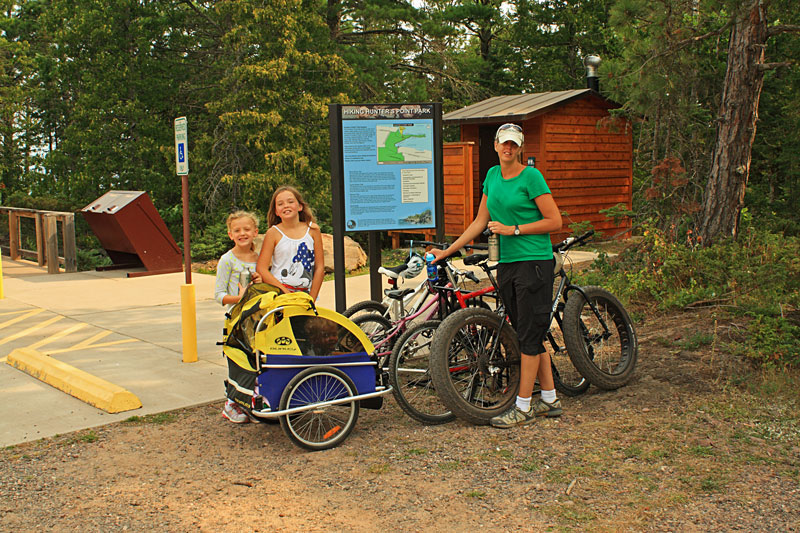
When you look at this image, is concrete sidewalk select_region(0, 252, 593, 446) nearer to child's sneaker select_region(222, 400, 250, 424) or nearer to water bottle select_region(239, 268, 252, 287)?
child's sneaker select_region(222, 400, 250, 424)

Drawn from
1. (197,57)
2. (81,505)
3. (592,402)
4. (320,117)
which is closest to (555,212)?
(592,402)

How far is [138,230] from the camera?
1288 cm

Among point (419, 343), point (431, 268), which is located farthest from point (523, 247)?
point (419, 343)

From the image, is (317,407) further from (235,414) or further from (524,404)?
(524,404)

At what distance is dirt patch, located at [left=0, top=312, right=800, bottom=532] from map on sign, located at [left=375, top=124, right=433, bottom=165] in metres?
2.48

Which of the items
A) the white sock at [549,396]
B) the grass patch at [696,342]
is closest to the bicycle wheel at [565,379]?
the white sock at [549,396]

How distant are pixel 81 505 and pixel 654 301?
5989 millimetres

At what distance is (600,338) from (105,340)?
4877 millimetres

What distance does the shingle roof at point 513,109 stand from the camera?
14.4 m

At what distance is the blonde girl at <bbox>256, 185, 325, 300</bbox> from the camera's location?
541cm

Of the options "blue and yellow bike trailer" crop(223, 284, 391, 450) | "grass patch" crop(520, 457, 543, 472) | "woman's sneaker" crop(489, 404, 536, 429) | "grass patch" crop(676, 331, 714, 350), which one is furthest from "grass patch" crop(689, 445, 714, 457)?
"grass patch" crop(676, 331, 714, 350)

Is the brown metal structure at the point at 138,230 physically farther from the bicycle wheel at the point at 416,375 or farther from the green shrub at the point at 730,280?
the bicycle wheel at the point at 416,375

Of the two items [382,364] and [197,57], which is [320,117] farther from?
[382,364]

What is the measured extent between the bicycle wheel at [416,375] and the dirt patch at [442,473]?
13 centimetres
